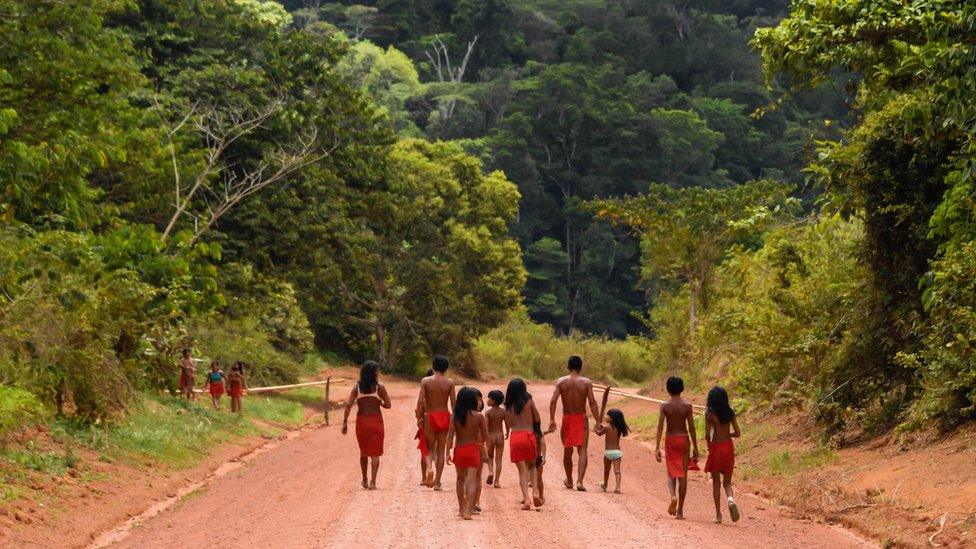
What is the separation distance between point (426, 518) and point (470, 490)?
55cm

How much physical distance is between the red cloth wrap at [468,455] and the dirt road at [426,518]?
1.95 ft

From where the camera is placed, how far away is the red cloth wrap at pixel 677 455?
1423 cm

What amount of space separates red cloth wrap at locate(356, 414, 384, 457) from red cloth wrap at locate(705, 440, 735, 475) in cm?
455

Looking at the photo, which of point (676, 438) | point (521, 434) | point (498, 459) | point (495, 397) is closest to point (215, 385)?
point (498, 459)

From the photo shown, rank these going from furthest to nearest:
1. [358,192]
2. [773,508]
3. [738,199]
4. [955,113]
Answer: [738,199] < [358,192] < [773,508] < [955,113]

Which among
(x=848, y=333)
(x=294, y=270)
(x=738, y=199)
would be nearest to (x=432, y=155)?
(x=738, y=199)

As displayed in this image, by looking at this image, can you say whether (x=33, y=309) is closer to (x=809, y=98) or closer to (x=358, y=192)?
(x=358, y=192)

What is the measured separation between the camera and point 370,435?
1644 cm

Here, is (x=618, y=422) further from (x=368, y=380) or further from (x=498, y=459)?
(x=368, y=380)

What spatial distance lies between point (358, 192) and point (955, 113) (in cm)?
2221

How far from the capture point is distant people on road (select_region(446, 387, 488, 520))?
13.5 m

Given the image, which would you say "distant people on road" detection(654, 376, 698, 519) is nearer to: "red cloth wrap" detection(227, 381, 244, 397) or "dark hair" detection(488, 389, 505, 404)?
"dark hair" detection(488, 389, 505, 404)

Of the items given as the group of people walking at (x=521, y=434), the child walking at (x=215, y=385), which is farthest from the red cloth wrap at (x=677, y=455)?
the child walking at (x=215, y=385)

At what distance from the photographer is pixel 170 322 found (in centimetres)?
2453
